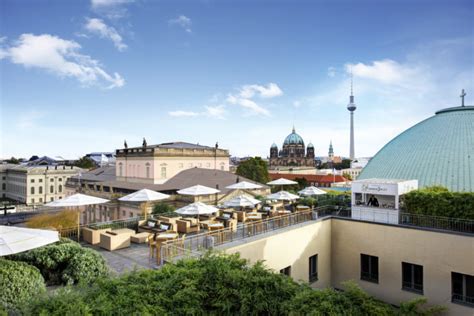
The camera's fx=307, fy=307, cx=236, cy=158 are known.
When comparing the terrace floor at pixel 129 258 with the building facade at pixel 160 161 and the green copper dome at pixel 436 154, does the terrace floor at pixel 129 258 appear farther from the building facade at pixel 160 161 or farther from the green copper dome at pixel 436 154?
the building facade at pixel 160 161

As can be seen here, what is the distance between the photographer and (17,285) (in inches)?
298

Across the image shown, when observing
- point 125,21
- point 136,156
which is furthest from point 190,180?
point 125,21

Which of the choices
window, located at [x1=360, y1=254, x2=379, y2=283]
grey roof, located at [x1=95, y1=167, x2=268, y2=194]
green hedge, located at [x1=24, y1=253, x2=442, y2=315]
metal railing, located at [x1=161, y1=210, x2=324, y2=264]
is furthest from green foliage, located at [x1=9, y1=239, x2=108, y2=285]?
grey roof, located at [x1=95, y1=167, x2=268, y2=194]

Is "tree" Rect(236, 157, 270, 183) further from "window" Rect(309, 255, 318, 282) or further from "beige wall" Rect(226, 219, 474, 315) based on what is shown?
"window" Rect(309, 255, 318, 282)

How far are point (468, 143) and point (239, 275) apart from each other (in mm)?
20582

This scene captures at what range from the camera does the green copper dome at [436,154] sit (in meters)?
19.9

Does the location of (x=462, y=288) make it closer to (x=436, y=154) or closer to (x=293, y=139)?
(x=436, y=154)

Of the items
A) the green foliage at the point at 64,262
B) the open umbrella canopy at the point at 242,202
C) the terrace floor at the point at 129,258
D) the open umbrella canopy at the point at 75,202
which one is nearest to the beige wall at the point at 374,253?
the open umbrella canopy at the point at 242,202

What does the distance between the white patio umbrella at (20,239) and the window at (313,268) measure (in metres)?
13.5

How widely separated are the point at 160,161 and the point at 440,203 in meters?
37.9

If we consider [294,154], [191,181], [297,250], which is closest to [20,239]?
[297,250]

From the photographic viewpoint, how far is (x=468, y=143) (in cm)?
2089

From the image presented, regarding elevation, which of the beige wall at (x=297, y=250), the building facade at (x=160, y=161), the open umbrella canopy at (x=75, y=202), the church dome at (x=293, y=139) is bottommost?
the beige wall at (x=297, y=250)

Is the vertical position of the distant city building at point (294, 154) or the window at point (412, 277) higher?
the distant city building at point (294, 154)
